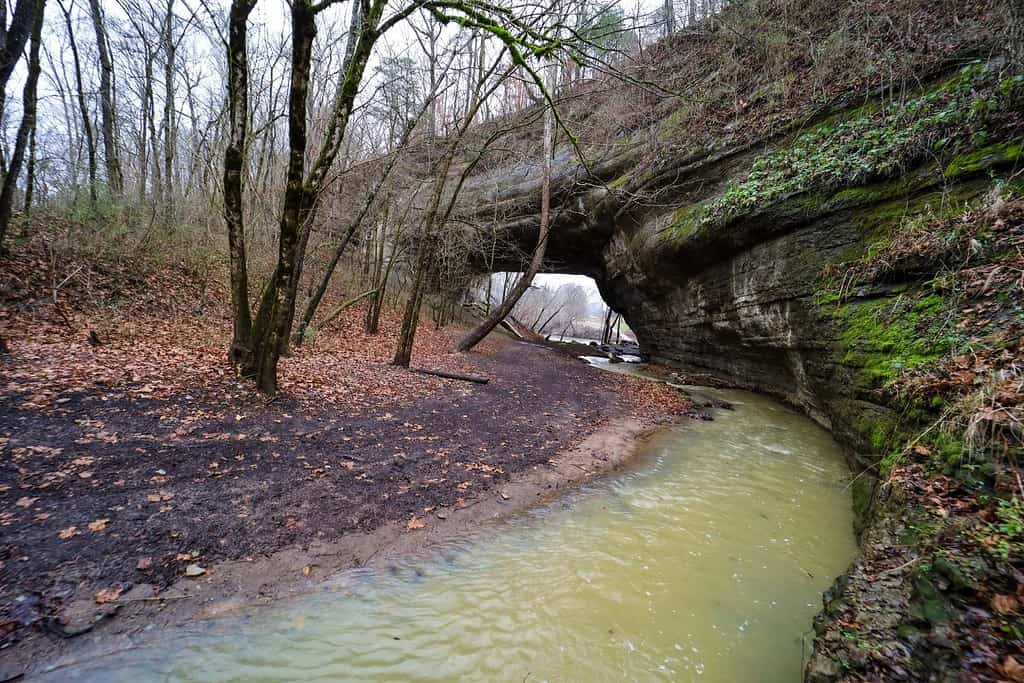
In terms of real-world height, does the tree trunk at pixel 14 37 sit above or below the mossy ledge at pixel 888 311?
above

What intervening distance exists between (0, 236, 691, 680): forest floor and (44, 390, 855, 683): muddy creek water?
335 millimetres

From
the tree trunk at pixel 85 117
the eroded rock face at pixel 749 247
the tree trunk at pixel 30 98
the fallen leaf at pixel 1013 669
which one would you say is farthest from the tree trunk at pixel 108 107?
the fallen leaf at pixel 1013 669

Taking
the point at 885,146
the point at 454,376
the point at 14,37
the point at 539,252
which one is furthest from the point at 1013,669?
the point at 14,37

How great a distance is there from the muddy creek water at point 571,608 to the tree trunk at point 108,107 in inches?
604

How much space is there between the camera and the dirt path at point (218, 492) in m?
2.66

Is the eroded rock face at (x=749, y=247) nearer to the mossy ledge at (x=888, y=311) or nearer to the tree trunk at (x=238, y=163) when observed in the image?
the mossy ledge at (x=888, y=311)

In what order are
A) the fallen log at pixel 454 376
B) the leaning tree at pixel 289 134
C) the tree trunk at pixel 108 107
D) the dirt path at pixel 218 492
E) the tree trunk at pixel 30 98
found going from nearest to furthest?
the dirt path at pixel 218 492, the leaning tree at pixel 289 134, the tree trunk at pixel 30 98, the fallen log at pixel 454 376, the tree trunk at pixel 108 107

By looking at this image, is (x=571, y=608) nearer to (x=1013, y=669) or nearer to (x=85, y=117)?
(x=1013, y=669)

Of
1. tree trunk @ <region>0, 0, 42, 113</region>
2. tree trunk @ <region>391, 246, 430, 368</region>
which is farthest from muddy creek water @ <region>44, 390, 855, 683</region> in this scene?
tree trunk @ <region>0, 0, 42, 113</region>

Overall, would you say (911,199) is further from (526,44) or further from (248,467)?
(248,467)

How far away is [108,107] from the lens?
1248 cm

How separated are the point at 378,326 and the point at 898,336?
15029 mm

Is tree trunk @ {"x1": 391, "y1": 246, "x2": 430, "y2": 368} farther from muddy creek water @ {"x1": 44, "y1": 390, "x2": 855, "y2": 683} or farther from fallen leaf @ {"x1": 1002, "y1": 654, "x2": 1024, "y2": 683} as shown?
fallen leaf @ {"x1": 1002, "y1": 654, "x2": 1024, "y2": 683}

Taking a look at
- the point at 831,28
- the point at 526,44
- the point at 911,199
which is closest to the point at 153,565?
the point at 526,44
